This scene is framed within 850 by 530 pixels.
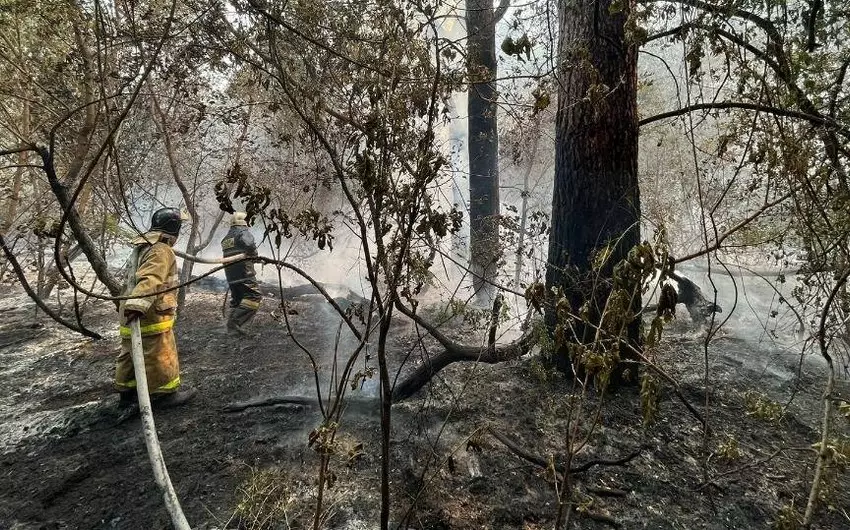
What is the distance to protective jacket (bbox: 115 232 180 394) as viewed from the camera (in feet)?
13.0

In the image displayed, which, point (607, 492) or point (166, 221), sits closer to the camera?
point (607, 492)

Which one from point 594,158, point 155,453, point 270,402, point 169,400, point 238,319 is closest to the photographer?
point 155,453

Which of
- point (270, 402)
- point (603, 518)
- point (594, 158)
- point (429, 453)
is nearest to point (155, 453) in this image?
point (429, 453)

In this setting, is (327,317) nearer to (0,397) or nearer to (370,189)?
(0,397)

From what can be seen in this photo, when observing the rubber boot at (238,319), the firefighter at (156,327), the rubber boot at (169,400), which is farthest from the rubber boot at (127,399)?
the rubber boot at (238,319)

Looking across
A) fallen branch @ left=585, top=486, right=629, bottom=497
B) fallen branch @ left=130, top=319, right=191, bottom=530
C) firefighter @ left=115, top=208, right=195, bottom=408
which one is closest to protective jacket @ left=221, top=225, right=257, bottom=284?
firefighter @ left=115, top=208, right=195, bottom=408

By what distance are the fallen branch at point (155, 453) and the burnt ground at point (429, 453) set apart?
0.68 metres

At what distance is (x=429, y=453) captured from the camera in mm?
3133

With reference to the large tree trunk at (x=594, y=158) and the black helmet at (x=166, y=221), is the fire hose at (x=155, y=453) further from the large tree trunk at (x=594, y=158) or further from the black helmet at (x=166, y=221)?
the large tree trunk at (x=594, y=158)

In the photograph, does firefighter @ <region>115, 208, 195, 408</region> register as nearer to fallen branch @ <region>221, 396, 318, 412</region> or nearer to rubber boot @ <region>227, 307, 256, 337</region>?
fallen branch @ <region>221, 396, 318, 412</region>

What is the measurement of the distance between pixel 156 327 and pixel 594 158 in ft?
14.3

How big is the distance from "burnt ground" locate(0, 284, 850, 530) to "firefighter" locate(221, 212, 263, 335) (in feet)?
4.18

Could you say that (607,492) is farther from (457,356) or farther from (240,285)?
(240,285)

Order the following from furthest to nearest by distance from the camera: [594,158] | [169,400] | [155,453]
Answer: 1. [169,400]
2. [594,158]
3. [155,453]
